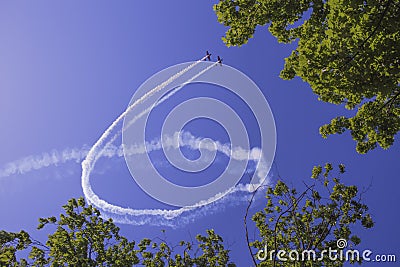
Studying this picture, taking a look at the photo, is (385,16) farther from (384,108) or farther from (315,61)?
(384,108)

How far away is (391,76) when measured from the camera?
947cm

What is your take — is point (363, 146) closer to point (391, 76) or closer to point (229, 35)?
point (391, 76)

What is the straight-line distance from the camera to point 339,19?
8961 millimetres

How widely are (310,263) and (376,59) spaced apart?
25.1ft

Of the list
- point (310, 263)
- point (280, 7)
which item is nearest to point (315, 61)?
point (280, 7)

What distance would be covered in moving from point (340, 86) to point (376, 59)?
1.32 metres

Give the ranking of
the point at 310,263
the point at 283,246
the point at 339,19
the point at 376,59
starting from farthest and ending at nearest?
the point at 283,246
the point at 310,263
the point at 376,59
the point at 339,19

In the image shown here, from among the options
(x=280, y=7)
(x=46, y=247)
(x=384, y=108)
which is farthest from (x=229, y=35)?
(x=46, y=247)

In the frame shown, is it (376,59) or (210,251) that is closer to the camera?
(376,59)

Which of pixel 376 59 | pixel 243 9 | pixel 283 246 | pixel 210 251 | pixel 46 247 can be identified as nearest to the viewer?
pixel 376 59

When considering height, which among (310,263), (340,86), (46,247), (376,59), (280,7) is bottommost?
(310,263)

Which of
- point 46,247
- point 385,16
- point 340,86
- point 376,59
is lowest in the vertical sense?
point 46,247

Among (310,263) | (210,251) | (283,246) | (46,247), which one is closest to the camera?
(310,263)

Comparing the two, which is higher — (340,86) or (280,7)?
(280,7)
